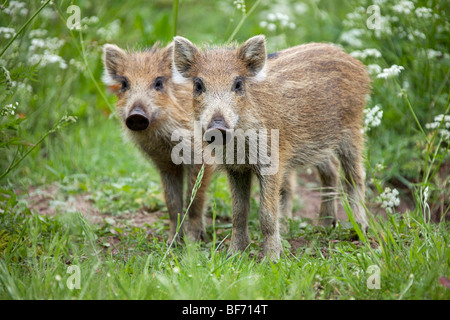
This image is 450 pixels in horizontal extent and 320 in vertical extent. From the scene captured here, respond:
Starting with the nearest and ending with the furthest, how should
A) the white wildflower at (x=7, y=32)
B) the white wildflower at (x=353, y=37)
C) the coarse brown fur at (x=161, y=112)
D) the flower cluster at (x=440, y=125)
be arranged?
the flower cluster at (x=440, y=125) → the white wildflower at (x=7, y=32) → the coarse brown fur at (x=161, y=112) → the white wildflower at (x=353, y=37)

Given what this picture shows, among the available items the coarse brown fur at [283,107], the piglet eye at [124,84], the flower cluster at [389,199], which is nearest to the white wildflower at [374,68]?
the coarse brown fur at [283,107]

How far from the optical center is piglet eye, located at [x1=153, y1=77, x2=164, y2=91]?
225 inches

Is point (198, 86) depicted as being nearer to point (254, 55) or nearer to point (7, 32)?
point (254, 55)

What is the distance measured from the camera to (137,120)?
5.35 metres

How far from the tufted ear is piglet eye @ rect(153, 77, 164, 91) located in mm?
622

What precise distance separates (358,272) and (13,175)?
14.4 ft

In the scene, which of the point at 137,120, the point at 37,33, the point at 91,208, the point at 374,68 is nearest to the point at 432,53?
the point at 374,68

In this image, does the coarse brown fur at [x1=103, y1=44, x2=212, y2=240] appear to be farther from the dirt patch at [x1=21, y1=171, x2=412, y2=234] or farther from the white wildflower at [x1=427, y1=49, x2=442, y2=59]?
the white wildflower at [x1=427, y1=49, x2=442, y2=59]

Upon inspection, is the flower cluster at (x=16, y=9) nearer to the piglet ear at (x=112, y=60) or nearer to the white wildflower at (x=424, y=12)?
the piglet ear at (x=112, y=60)

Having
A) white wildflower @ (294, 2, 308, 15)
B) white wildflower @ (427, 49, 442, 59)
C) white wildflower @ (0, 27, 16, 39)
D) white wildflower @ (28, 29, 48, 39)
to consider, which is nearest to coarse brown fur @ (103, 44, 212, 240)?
white wildflower @ (0, 27, 16, 39)

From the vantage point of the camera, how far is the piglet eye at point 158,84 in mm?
5703

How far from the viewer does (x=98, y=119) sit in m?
8.57
